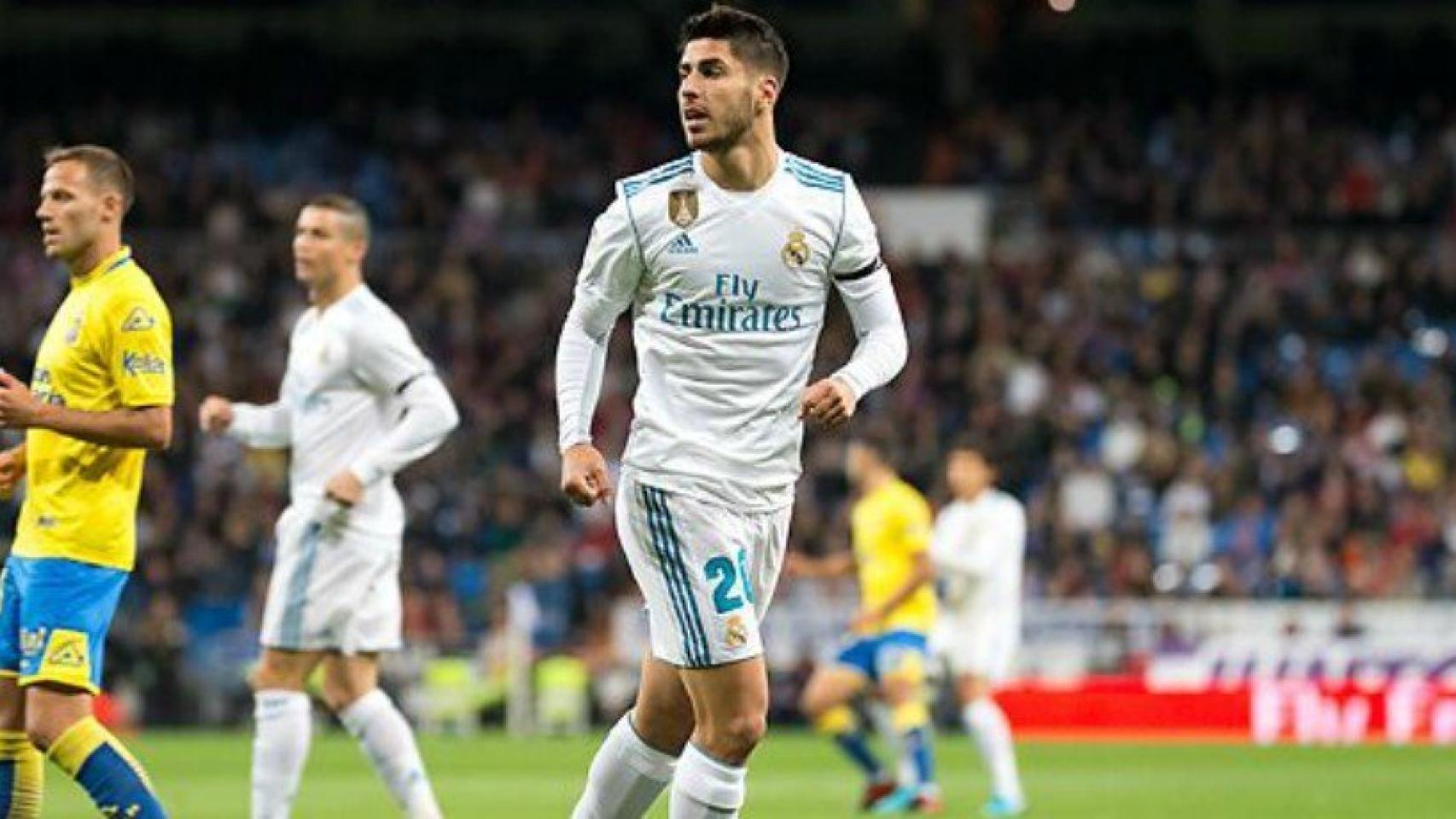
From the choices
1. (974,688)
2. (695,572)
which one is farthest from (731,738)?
(974,688)

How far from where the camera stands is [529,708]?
26.7m

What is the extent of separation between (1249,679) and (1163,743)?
1.93 meters

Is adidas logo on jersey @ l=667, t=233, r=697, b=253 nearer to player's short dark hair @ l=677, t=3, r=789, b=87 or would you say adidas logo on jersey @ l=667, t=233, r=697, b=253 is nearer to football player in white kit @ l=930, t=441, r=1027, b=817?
player's short dark hair @ l=677, t=3, r=789, b=87

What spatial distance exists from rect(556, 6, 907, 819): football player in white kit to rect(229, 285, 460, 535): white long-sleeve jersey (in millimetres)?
2678

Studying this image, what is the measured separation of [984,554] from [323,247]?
23.2 feet

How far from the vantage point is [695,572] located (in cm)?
809

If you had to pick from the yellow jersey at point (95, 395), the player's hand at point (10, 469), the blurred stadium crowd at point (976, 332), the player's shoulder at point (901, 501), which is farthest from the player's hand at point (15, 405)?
the blurred stadium crowd at point (976, 332)

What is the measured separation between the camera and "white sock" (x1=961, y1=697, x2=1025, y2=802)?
1567 cm

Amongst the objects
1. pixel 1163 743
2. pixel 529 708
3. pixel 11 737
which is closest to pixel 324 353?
pixel 11 737

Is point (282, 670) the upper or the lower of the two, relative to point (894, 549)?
lower

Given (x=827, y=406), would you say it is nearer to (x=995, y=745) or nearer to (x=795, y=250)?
(x=795, y=250)

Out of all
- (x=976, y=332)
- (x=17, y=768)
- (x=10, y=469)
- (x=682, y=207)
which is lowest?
(x=17, y=768)

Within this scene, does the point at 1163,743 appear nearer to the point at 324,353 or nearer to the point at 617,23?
the point at 324,353

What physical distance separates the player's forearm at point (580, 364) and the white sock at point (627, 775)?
0.86 metres
